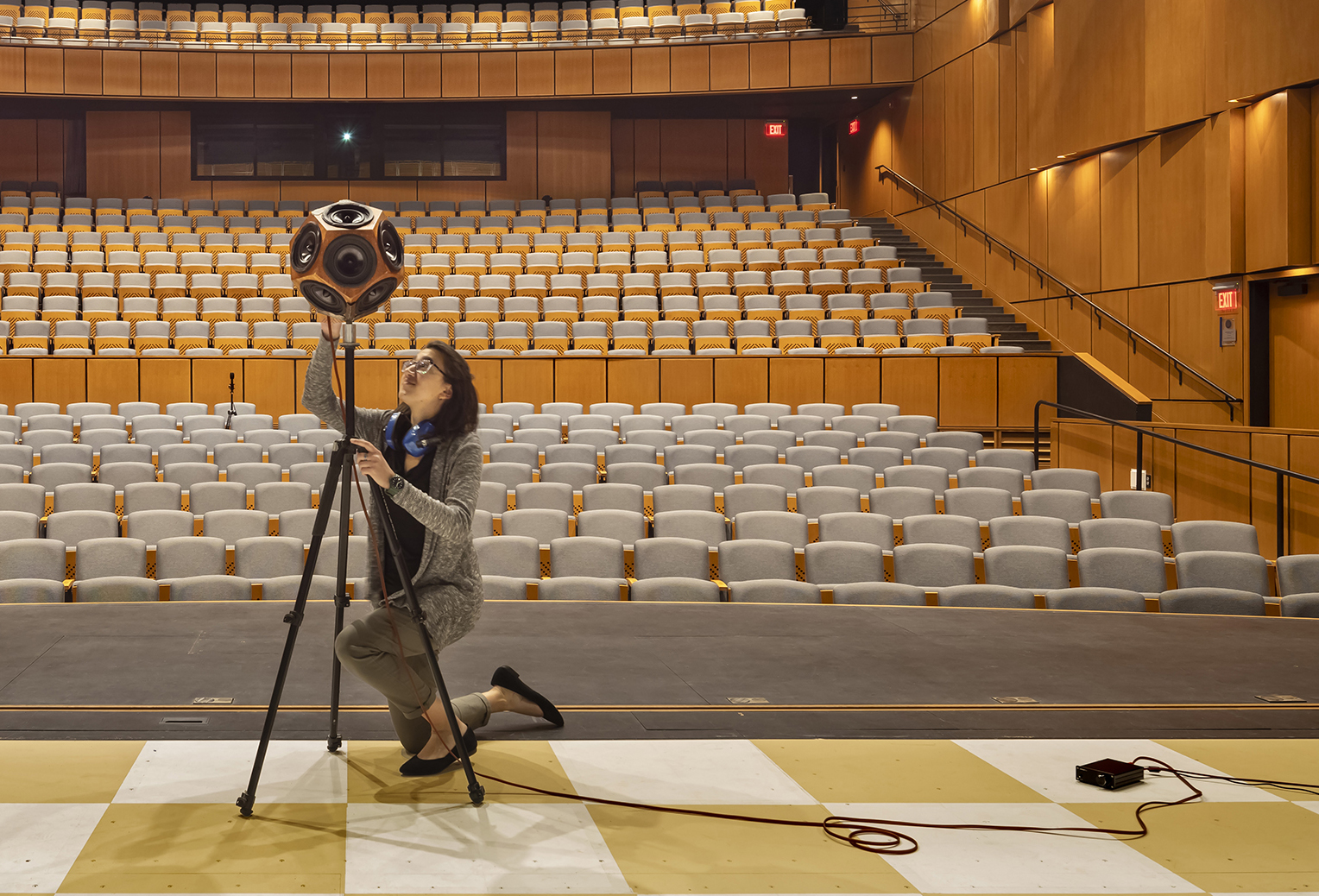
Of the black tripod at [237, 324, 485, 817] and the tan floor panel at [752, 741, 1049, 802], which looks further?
the tan floor panel at [752, 741, 1049, 802]

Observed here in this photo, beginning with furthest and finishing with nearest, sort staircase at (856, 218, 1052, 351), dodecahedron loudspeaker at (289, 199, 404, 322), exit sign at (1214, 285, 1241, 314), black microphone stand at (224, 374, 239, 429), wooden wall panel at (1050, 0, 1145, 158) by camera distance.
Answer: staircase at (856, 218, 1052, 351) < wooden wall panel at (1050, 0, 1145, 158) < exit sign at (1214, 285, 1241, 314) < black microphone stand at (224, 374, 239, 429) < dodecahedron loudspeaker at (289, 199, 404, 322)

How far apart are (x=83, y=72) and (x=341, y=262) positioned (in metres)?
11.1

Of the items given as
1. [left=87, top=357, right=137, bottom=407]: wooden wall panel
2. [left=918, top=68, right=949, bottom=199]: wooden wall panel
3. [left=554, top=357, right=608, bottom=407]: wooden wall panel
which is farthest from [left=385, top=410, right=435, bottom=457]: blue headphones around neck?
Result: [left=918, top=68, right=949, bottom=199]: wooden wall panel

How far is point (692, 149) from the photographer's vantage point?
12.5m

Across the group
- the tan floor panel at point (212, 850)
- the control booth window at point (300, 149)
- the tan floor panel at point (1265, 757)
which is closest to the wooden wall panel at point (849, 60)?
the control booth window at point (300, 149)

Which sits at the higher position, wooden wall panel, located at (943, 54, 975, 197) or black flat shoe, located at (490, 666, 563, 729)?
wooden wall panel, located at (943, 54, 975, 197)

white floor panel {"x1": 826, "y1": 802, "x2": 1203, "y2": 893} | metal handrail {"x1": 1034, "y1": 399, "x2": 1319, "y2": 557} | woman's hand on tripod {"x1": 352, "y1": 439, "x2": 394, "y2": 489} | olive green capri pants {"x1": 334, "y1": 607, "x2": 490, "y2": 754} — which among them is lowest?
white floor panel {"x1": 826, "y1": 802, "x2": 1203, "y2": 893}

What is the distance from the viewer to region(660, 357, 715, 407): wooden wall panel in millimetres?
6691

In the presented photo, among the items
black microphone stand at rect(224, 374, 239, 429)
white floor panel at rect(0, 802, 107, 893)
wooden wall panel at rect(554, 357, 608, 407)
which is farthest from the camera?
wooden wall panel at rect(554, 357, 608, 407)

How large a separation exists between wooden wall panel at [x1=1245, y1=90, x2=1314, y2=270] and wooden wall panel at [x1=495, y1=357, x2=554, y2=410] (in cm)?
454

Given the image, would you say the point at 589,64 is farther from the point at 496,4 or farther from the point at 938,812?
the point at 938,812

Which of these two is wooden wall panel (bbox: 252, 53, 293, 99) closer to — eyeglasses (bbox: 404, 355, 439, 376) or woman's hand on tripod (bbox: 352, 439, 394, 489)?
eyeglasses (bbox: 404, 355, 439, 376)

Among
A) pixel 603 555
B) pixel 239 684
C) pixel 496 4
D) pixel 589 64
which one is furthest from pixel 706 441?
pixel 496 4

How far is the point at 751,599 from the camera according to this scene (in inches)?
140
